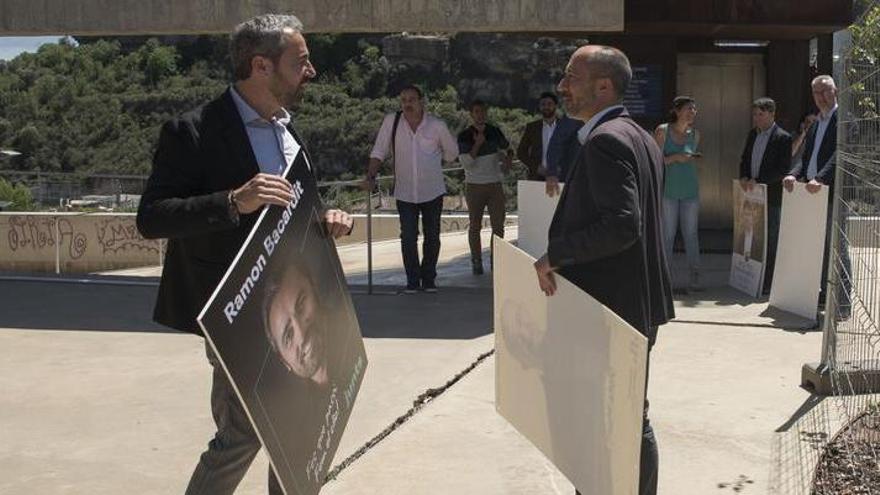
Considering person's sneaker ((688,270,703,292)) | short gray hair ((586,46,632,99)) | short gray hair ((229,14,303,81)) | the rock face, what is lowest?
person's sneaker ((688,270,703,292))

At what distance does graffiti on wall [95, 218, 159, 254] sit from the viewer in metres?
16.7

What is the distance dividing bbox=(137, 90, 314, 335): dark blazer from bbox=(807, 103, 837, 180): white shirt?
5161 millimetres

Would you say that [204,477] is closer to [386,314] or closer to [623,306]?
[623,306]

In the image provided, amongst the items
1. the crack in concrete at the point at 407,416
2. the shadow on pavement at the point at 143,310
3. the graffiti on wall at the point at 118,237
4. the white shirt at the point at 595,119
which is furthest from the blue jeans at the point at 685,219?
the graffiti on wall at the point at 118,237

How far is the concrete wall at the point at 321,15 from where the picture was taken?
8734 millimetres

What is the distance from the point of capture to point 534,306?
3.54 metres

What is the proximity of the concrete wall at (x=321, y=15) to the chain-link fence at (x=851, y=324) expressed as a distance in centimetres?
350

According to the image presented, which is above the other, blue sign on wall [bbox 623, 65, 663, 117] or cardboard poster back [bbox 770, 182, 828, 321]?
blue sign on wall [bbox 623, 65, 663, 117]

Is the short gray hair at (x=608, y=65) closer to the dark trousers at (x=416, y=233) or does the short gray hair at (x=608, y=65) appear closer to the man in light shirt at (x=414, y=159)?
the man in light shirt at (x=414, y=159)

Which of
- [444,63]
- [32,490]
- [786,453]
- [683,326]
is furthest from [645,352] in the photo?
[444,63]

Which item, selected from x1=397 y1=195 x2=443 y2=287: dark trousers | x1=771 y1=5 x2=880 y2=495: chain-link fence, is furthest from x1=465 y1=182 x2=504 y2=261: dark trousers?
x1=771 y1=5 x2=880 y2=495: chain-link fence

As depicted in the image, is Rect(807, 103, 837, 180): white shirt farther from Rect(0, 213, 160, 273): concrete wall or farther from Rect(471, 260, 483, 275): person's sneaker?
Rect(0, 213, 160, 273): concrete wall

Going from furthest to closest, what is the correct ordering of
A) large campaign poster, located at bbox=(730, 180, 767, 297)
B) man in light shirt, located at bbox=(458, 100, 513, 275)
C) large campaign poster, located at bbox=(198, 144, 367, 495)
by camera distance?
man in light shirt, located at bbox=(458, 100, 513, 275) < large campaign poster, located at bbox=(730, 180, 767, 297) < large campaign poster, located at bbox=(198, 144, 367, 495)

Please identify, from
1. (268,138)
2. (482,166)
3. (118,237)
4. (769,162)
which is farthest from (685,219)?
(118,237)
